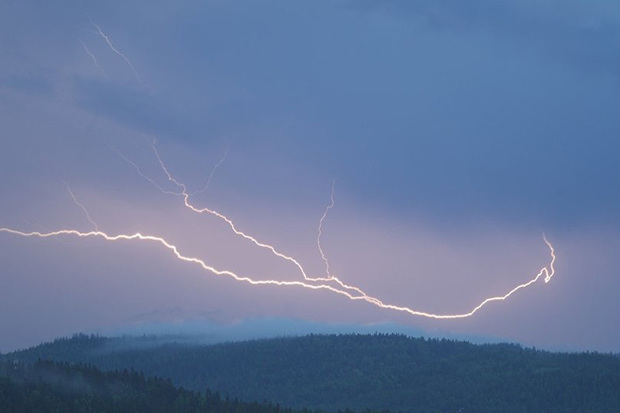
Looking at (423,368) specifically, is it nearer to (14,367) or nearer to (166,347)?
(166,347)

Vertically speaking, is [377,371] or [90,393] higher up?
[377,371]

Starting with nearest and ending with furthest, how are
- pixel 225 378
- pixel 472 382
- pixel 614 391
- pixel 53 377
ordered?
pixel 53 377
pixel 614 391
pixel 472 382
pixel 225 378

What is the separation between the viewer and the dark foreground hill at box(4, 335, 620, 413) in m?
126

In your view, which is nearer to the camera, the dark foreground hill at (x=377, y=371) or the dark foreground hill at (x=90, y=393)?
the dark foreground hill at (x=90, y=393)

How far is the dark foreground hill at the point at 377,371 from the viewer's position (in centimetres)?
12581

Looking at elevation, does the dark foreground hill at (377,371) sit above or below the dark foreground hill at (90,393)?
above

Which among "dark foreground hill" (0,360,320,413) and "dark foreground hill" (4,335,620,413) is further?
"dark foreground hill" (4,335,620,413)

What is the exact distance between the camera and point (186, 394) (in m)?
87.1

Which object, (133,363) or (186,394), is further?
(133,363)

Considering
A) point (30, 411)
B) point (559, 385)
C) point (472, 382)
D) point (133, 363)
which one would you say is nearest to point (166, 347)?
point (133, 363)

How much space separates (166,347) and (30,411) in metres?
118

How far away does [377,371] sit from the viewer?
546ft

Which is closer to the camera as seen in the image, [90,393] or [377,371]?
[90,393]

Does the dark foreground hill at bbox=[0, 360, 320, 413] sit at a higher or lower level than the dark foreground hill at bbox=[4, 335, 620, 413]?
lower
